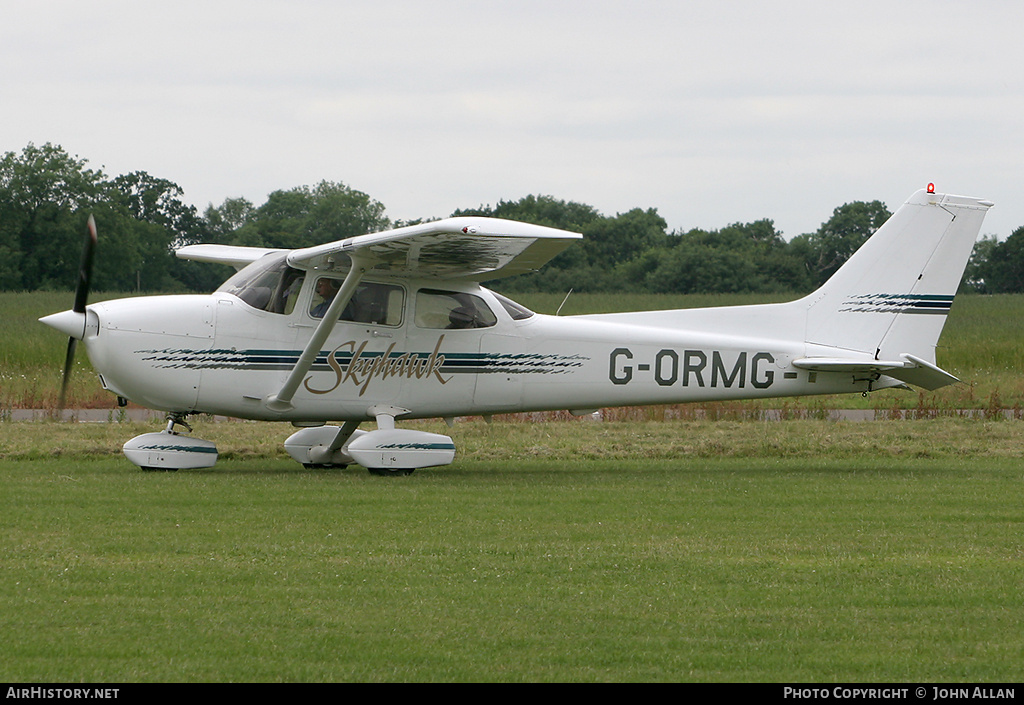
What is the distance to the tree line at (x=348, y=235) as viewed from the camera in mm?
56531

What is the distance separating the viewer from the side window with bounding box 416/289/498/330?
1302 centimetres

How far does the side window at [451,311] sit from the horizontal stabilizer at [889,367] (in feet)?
11.6

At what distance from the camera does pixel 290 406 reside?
1267 centimetres

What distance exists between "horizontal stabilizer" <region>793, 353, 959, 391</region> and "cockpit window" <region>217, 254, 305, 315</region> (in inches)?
219

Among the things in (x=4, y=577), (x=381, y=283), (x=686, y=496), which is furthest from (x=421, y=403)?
(x=4, y=577)

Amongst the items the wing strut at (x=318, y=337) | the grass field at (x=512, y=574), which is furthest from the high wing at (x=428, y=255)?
the grass field at (x=512, y=574)

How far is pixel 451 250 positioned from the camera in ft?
38.9

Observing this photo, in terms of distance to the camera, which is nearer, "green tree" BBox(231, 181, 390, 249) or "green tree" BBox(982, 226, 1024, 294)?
"green tree" BBox(231, 181, 390, 249)

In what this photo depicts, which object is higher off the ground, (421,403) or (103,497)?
(421,403)

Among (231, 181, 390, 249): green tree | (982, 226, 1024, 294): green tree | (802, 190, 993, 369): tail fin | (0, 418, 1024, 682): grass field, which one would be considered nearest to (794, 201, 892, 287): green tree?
(982, 226, 1024, 294): green tree

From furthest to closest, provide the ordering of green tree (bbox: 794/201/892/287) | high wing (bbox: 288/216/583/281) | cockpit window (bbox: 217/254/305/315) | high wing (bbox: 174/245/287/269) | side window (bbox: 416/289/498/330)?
green tree (bbox: 794/201/892/287), high wing (bbox: 174/245/287/269), side window (bbox: 416/289/498/330), cockpit window (bbox: 217/254/305/315), high wing (bbox: 288/216/583/281)

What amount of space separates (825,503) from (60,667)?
7.12 meters

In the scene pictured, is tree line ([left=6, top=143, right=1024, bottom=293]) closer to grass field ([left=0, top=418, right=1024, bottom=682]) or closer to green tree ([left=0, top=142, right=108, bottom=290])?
green tree ([left=0, top=142, right=108, bottom=290])
